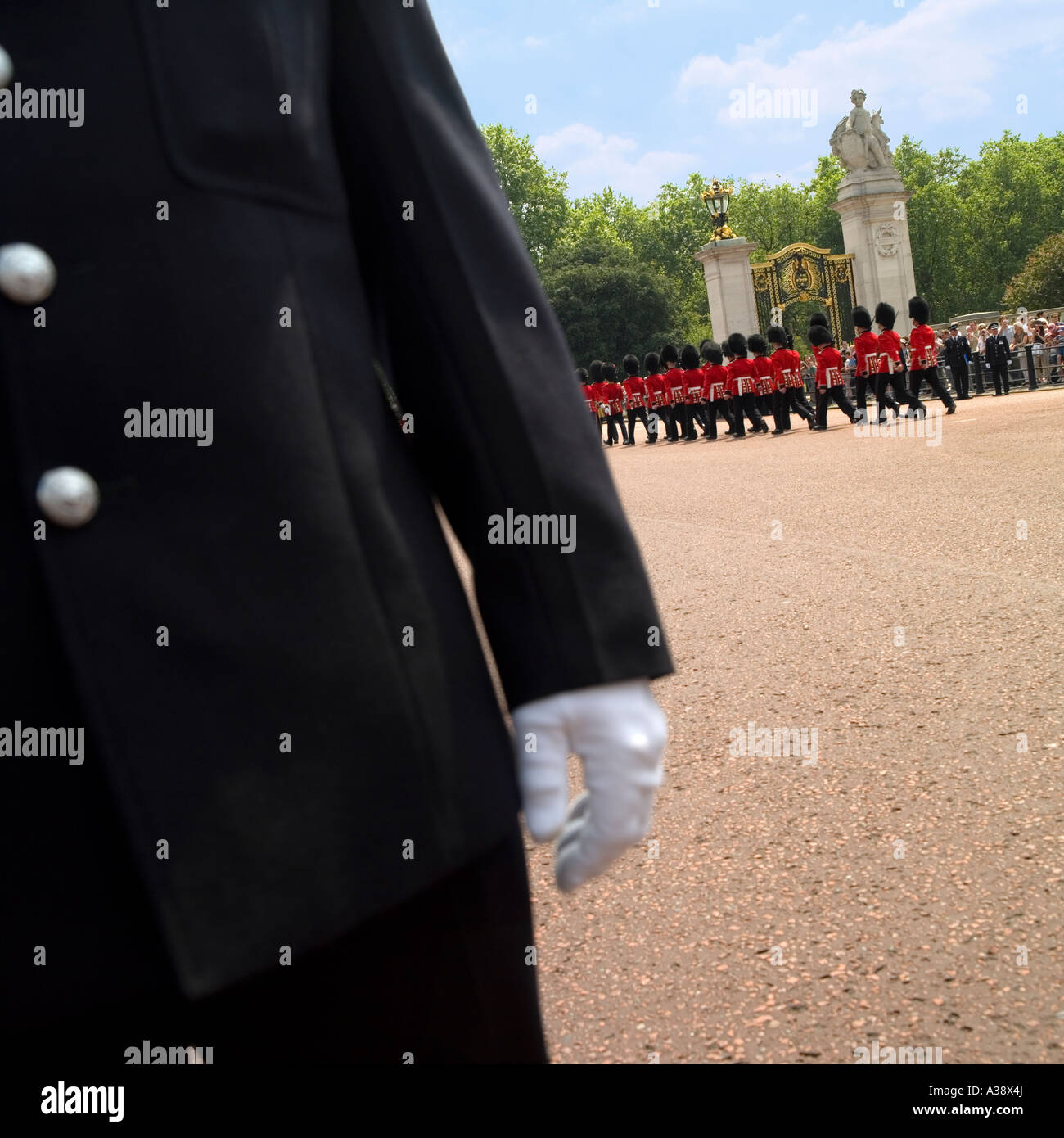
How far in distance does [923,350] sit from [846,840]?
55.2ft

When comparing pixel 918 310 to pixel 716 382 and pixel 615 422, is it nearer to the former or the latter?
pixel 716 382

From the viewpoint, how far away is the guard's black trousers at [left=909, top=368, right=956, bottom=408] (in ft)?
60.2

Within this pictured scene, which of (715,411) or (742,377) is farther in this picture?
(715,411)

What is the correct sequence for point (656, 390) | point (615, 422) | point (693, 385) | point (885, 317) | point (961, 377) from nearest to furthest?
point (885, 317)
point (961, 377)
point (693, 385)
point (656, 390)
point (615, 422)

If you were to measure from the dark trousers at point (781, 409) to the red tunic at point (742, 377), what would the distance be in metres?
0.61

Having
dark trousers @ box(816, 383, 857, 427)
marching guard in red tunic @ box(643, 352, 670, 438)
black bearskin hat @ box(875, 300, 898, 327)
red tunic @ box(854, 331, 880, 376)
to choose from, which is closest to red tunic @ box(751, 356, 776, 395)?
dark trousers @ box(816, 383, 857, 427)

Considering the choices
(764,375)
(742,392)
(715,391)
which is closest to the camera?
(764,375)

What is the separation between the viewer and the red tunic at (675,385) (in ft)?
79.4

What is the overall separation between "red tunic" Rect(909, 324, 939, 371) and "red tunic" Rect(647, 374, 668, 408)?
22.5 feet

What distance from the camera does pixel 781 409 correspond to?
2120 cm

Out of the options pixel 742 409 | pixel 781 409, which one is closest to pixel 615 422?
pixel 742 409

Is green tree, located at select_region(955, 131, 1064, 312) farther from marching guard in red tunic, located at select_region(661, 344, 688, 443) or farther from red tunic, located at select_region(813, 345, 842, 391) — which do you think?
red tunic, located at select_region(813, 345, 842, 391)
